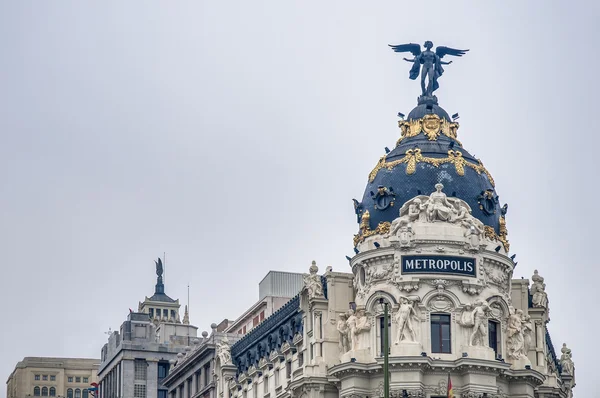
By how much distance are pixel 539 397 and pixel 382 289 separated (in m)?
15.4

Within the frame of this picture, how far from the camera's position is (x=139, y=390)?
175000mm

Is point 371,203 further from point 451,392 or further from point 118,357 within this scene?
point 118,357

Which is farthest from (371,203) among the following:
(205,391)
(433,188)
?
(205,391)

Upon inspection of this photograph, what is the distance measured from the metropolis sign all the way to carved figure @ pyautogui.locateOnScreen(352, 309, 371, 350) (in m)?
4.60

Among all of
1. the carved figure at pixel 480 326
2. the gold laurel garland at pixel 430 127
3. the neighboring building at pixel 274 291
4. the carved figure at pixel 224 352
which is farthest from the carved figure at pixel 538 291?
the neighboring building at pixel 274 291

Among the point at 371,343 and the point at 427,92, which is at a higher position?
the point at 427,92

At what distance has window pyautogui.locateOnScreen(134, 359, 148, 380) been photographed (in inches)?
6949

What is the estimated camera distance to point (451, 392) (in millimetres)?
100875

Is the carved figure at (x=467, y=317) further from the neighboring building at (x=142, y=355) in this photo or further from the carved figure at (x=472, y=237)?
the neighboring building at (x=142, y=355)

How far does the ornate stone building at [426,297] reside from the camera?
109375 millimetres

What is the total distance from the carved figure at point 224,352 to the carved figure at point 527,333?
29.2m

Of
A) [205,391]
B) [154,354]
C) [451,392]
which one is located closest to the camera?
[451,392]

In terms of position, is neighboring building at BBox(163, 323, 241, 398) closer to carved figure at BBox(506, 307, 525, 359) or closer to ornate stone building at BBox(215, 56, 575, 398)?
ornate stone building at BBox(215, 56, 575, 398)

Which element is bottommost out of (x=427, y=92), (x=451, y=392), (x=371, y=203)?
(x=451, y=392)
